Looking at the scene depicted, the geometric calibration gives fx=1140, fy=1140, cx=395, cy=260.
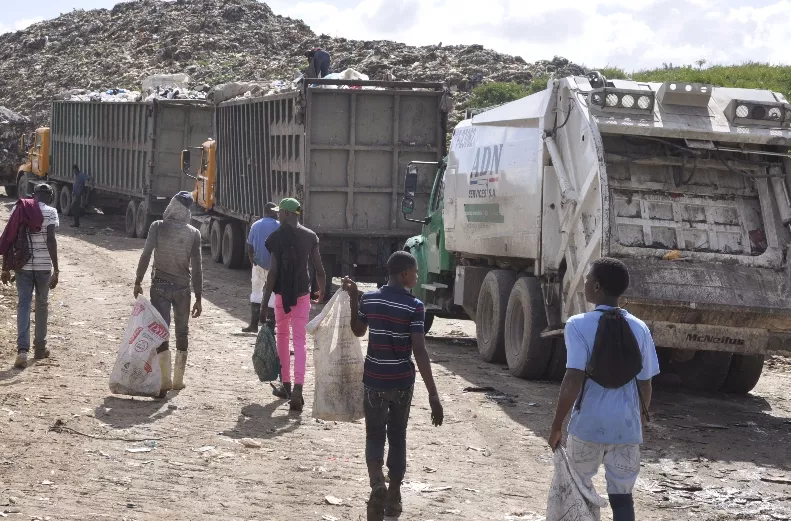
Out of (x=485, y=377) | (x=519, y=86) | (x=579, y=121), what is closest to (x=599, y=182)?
(x=579, y=121)

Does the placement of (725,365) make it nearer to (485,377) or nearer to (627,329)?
(485,377)

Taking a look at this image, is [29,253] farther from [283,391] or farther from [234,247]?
[234,247]

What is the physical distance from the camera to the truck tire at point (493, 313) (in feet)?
36.3

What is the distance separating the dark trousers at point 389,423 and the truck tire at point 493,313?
5.55m

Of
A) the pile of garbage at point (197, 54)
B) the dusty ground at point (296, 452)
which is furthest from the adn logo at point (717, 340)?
the pile of garbage at point (197, 54)

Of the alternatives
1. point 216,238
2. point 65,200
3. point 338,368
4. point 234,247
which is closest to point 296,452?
point 338,368

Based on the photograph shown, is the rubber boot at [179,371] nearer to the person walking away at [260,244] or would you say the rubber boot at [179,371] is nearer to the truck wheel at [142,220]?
the person walking away at [260,244]

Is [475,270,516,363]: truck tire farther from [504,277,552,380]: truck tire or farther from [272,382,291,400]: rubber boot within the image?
[272,382,291,400]: rubber boot

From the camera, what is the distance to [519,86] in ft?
108

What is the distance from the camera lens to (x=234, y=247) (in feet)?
62.9

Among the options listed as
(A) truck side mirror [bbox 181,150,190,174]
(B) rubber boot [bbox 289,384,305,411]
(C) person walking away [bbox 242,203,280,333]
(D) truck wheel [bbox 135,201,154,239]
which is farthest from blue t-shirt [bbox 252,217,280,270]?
(D) truck wheel [bbox 135,201,154,239]

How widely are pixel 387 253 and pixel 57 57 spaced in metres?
39.1

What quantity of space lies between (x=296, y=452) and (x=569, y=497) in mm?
2784

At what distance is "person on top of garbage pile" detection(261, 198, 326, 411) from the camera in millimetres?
8039
